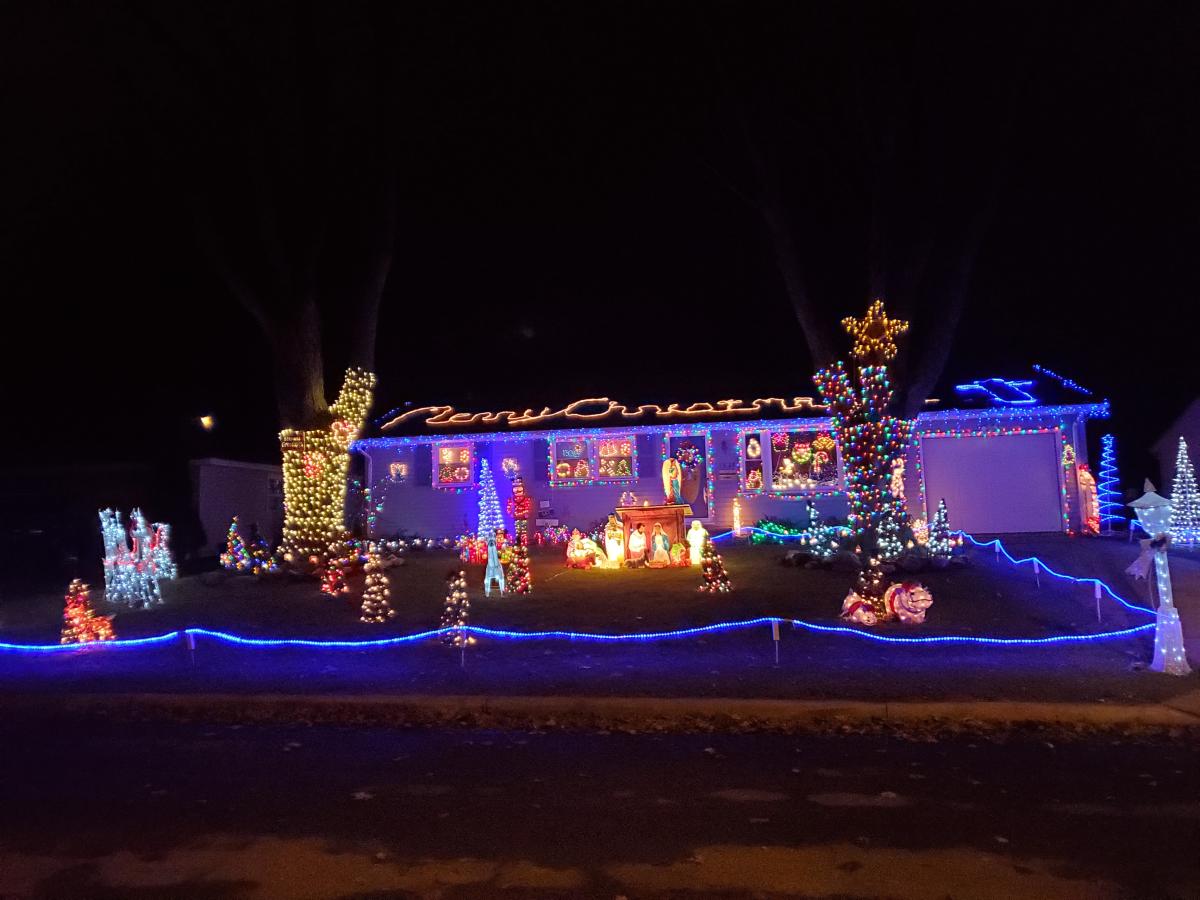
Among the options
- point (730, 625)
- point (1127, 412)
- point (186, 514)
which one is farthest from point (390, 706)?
point (1127, 412)

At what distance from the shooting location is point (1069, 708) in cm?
716

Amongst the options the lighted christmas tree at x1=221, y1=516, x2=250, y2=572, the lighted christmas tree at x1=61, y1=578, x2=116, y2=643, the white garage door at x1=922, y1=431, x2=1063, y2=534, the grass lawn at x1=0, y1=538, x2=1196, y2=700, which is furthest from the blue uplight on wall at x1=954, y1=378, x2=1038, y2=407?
the lighted christmas tree at x1=61, y1=578, x2=116, y2=643

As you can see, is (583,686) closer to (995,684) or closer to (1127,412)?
(995,684)

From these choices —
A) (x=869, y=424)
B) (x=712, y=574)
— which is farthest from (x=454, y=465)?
(x=869, y=424)

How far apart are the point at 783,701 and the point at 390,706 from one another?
336cm

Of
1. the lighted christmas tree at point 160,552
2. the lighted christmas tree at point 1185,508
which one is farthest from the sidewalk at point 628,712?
the lighted christmas tree at point 1185,508

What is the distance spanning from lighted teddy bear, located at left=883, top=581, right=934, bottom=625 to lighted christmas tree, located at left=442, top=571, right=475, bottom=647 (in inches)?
191

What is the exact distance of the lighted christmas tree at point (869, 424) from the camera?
45.6 feet

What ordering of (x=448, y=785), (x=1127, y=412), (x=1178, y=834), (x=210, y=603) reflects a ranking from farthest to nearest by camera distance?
(x=1127, y=412)
(x=210, y=603)
(x=448, y=785)
(x=1178, y=834)

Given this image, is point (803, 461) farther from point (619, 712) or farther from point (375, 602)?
point (619, 712)

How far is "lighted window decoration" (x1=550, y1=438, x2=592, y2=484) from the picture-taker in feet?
66.4

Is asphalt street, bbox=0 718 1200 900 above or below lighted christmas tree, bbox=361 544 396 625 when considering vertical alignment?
below

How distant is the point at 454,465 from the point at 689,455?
5280mm

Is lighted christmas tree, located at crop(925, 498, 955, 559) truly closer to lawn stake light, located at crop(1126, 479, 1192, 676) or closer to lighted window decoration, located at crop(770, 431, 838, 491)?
lighted window decoration, located at crop(770, 431, 838, 491)
